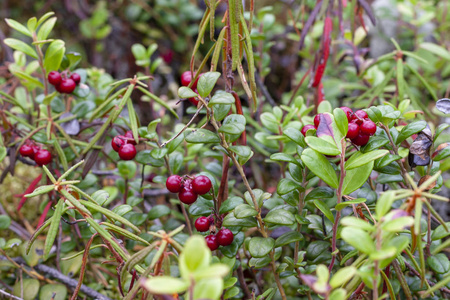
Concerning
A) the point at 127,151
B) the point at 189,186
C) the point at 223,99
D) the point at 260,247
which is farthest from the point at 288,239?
the point at 127,151

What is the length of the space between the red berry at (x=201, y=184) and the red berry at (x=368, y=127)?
0.42 metres

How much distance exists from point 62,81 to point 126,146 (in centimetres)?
39

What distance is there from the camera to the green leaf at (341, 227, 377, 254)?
0.70 m

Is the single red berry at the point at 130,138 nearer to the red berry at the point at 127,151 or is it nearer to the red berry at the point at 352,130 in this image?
the red berry at the point at 127,151

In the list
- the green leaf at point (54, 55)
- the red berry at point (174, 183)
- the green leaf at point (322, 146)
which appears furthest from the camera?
the green leaf at point (54, 55)

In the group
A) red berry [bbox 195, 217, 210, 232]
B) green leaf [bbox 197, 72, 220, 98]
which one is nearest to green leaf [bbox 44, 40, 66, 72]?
green leaf [bbox 197, 72, 220, 98]

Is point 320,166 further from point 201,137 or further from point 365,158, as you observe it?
point 201,137

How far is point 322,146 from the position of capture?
2.99ft

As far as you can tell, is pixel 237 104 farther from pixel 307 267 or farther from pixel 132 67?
pixel 132 67

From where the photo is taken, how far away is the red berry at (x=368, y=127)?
3.18ft

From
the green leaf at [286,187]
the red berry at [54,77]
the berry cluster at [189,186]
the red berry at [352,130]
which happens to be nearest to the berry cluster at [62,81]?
the red berry at [54,77]

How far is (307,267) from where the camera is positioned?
3.84 ft

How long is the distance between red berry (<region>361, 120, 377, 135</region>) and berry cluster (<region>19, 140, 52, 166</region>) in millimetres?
977

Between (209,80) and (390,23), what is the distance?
7.61ft
